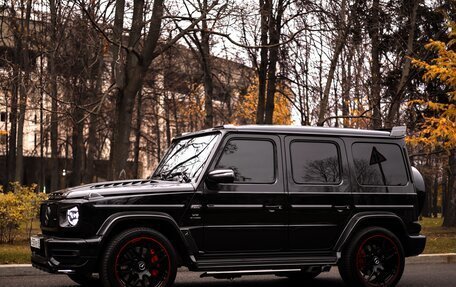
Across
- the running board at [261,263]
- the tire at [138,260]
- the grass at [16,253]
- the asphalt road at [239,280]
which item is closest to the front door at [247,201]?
the running board at [261,263]

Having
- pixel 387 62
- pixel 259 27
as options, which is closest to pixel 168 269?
pixel 259 27

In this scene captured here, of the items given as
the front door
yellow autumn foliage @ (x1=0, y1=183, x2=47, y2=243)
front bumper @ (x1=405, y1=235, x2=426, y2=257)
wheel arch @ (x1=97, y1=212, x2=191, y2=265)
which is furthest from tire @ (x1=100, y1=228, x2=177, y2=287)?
yellow autumn foliage @ (x1=0, y1=183, x2=47, y2=243)

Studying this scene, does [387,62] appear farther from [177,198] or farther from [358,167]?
[177,198]

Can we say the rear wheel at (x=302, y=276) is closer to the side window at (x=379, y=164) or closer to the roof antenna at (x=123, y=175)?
the side window at (x=379, y=164)

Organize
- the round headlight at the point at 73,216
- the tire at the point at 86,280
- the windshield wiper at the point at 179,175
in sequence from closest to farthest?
the round headlight at the point at 73,216 < the windshield wiper at the point at 179,175 < the tire at the point at 86,280

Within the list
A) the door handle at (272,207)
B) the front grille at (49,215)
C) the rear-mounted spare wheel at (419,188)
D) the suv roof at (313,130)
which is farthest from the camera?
the rear-mounted spare wheel at (419,188)

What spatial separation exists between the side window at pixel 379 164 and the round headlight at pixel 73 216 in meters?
3.77

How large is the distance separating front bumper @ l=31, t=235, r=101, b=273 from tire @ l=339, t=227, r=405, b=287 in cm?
325

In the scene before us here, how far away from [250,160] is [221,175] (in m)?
0.71

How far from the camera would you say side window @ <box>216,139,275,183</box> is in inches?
327

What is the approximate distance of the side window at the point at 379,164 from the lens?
9211 millimetres

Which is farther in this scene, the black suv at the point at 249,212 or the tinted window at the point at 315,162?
the tinted window at the point at 315,162

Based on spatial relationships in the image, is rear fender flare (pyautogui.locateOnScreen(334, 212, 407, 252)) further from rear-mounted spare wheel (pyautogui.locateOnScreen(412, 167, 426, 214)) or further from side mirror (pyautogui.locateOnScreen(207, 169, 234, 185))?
side mirror (pyautogui.locateOnScreen(207, 169, 234, 185))

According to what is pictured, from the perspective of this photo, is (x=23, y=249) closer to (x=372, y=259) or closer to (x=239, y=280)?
(x=239, y=280)
